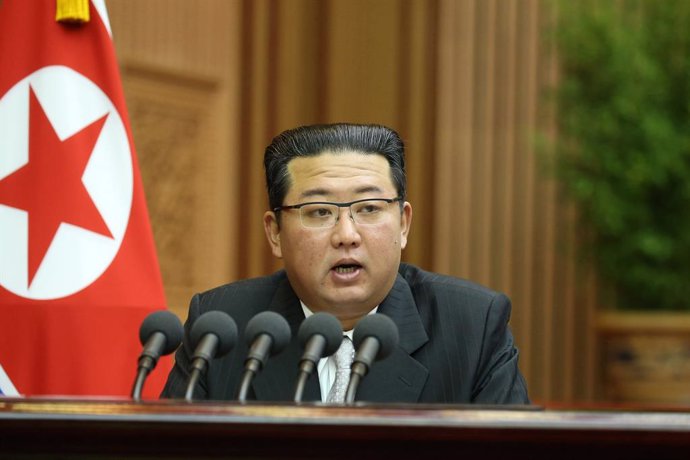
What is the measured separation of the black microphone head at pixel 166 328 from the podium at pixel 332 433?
0.34 metres

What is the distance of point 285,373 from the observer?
7.75ft

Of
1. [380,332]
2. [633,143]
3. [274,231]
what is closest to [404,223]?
[274,231]

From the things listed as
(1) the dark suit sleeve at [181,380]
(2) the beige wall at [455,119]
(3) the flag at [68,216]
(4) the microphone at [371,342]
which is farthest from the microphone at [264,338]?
(2) the beige wall at [455,119]

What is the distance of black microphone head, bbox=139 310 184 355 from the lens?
1.80 m

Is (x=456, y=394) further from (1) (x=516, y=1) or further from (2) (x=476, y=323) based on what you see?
(1) (x=516, y=1)

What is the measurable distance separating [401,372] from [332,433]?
919 mm

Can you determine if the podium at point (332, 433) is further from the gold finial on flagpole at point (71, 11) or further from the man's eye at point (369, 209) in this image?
the gold finial on flagpole at point (71, 11)

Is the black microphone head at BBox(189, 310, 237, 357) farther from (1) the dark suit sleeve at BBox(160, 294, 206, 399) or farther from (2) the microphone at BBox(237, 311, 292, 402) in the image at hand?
(1) the dark suit sleeve at BBox(160, 294, 206, 399)

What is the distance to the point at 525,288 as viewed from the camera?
20.0ft

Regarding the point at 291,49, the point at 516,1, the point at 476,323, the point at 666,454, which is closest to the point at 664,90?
the point at 516,1

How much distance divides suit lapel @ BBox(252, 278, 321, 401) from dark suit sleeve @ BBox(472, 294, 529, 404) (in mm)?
330

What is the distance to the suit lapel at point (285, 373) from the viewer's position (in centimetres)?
230

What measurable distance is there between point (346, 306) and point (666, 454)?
3.42ft

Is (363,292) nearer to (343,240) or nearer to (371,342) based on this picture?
(343,240)
